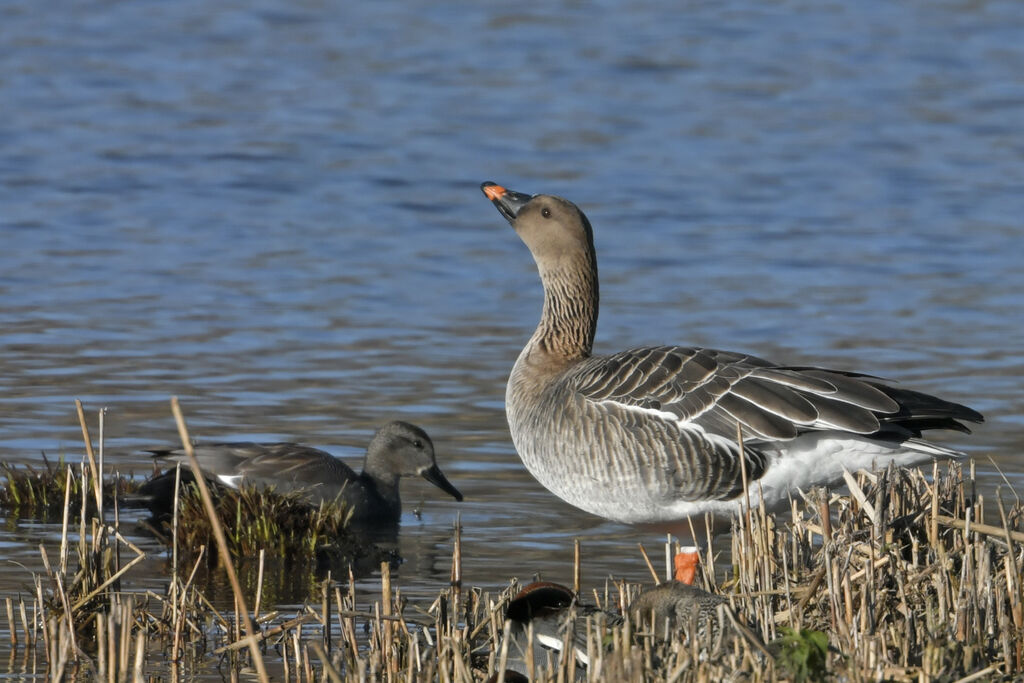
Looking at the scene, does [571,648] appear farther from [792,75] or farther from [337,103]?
[792,75]

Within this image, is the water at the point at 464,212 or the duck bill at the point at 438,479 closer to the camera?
the duck bill at the point at 438,479

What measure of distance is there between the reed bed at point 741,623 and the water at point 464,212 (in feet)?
4.69

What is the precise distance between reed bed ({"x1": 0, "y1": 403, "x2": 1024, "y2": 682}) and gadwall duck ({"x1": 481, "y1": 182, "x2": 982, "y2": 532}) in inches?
28.0

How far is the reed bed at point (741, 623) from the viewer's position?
5582 mm

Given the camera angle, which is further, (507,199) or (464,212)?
(464,212)

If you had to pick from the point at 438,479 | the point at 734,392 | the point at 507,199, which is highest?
the point at 507,199

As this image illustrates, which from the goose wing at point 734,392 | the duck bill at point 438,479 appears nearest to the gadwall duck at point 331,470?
the duck bill at point 438,479

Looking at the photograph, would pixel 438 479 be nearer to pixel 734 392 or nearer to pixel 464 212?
pixel 734 392

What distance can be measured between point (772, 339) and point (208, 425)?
17.8 ft

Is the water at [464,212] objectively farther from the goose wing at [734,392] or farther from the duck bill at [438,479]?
the goose wing at [734,392]

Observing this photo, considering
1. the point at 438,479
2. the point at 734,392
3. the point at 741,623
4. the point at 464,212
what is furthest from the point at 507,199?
the point at 464,212

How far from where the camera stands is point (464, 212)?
21438 mm

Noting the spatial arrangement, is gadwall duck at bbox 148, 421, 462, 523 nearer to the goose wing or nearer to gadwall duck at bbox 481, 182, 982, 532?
gadwall duck at bbox 481, 182, 982, 532

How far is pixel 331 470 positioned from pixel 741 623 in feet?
15.9
